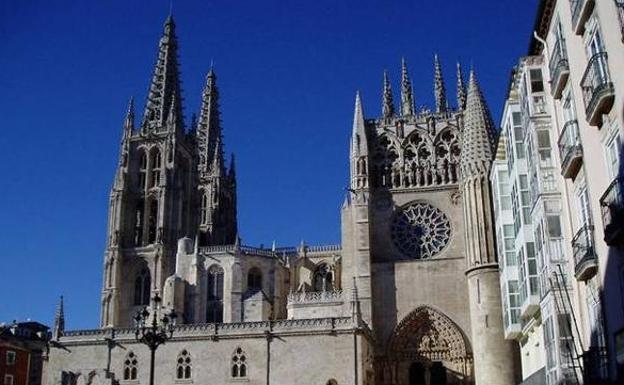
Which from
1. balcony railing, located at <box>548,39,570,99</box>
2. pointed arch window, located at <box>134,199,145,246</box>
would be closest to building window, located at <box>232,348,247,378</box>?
pointed arch window, located at <box>134,199,145,246</box>

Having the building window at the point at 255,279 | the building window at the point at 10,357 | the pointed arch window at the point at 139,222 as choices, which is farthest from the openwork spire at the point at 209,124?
the building window at the point at 10,357

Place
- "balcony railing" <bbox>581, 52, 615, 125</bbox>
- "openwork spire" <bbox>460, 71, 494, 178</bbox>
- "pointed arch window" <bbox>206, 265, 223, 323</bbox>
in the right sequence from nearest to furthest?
"balcony railing" <bbox>581, 52, 615, 125</bbox> → "openwork spire" <bbox>460, 71, 494, 178</bbox> → "pointed arch window" <bbox>206, 265, 223, 323</bbox>

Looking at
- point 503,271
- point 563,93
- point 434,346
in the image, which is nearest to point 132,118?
point 434,346

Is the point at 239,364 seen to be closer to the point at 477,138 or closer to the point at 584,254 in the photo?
the point at 477,138

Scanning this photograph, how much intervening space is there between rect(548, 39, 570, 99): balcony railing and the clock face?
26.9 metres

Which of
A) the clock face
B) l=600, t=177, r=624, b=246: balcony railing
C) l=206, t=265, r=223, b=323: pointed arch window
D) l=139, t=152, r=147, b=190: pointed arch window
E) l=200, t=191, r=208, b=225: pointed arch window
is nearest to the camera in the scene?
l=600, t=177, r=624, b=246: balcony railing

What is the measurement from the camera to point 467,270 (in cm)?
4303

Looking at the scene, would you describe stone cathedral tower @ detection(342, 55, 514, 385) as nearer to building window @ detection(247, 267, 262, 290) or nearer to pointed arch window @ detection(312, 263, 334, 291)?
pointed arch window @ detection(312, 263, 334, 291)

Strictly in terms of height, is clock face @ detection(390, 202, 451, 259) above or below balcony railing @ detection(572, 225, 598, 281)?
above

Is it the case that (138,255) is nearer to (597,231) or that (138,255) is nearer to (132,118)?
(132,118)

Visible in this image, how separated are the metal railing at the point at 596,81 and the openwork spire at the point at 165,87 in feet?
170

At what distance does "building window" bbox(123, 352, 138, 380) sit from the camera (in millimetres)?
43812

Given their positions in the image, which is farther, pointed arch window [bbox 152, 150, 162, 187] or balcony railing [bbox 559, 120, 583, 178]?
pointed arch window [bbox 152, 150, 162, 187]

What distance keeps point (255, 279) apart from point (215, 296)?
332cm
